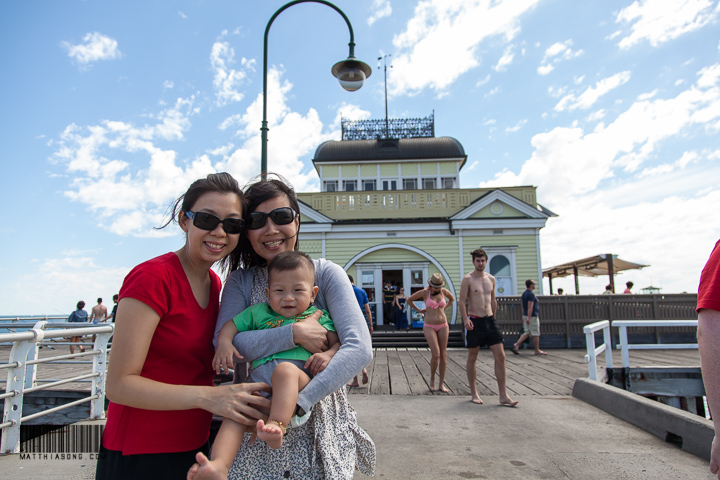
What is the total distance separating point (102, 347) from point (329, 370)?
5091mm

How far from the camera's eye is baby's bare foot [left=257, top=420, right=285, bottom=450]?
142 cm

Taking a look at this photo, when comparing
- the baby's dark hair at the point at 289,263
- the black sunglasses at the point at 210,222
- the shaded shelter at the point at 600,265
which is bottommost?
the baby's dark hair at the point at 289,263

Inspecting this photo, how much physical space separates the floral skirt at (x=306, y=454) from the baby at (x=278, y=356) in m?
0.10

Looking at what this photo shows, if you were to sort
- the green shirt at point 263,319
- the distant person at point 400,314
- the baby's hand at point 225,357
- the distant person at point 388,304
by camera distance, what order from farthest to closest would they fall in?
the distant person at point 388,304 → the distant person at point 400,314 → the green shirt at point 263,319 → the baby's hand at point 225,357

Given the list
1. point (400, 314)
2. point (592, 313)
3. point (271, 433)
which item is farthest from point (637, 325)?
point (400, 314)

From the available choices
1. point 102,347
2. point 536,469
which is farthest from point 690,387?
point 102,347

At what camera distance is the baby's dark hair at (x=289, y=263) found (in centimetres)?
177

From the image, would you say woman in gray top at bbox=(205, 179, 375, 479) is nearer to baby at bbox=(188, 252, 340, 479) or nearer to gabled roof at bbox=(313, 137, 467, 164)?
baby at bbox=(188, 252, 340, 479)

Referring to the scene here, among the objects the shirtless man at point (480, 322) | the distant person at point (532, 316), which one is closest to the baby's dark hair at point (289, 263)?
the shirtless man at point (480, 322)

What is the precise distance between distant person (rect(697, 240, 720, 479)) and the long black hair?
1.68 meters

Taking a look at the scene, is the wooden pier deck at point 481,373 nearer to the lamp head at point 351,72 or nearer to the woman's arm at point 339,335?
the woman's arm at point 339,335

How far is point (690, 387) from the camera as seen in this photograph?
26.3 ft

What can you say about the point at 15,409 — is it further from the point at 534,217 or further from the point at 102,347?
the point at 534,217

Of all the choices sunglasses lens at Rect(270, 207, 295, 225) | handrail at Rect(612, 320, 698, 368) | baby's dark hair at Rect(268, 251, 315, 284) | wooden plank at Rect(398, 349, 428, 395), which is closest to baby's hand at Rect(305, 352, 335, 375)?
baby's dark hair at Rect(268, 251, 315, 284)
